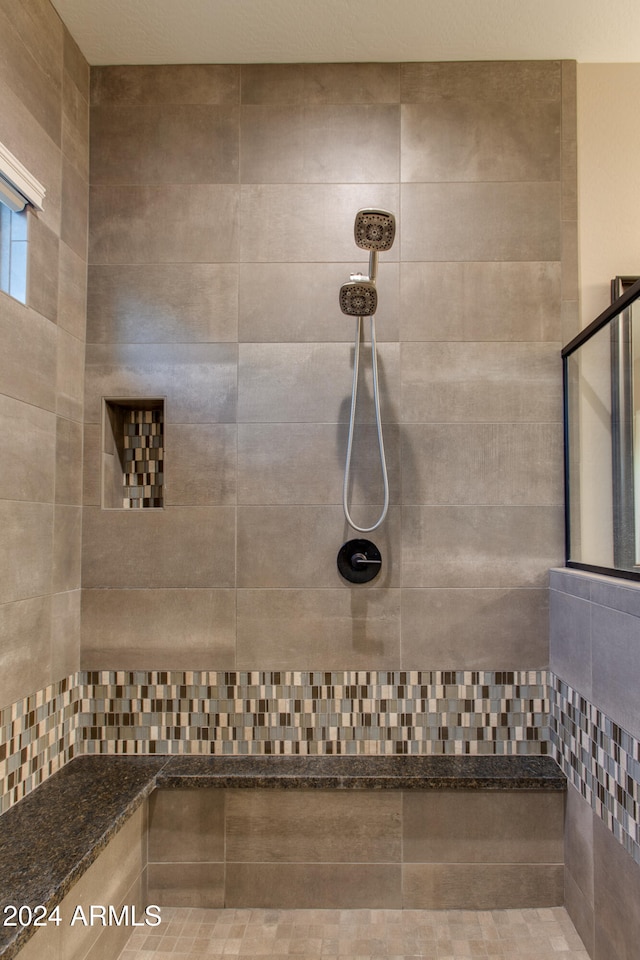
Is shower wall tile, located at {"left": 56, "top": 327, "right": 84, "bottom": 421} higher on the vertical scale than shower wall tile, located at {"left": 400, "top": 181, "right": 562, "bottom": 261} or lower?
lower

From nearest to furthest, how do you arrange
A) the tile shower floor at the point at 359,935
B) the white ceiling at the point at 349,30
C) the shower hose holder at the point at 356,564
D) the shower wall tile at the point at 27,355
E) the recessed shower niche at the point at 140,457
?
the shower wall tile at the point at 27,355 < the tile shower floor at the point at 359,935 < the white ceiling at the point at 349,30 < the shower hose holder at the point at 356,564 < the recessed shower niche at the point at 140,457

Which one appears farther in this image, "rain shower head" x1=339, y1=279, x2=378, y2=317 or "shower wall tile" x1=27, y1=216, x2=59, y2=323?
"rain shower head" x1=339, y1=279, x2=378, y2=317

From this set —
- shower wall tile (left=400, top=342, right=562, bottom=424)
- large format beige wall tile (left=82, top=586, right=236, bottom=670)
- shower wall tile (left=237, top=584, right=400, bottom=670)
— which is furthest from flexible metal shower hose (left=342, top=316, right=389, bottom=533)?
large format beige wall tile (left=82, top=586, right=236, bottom=670)

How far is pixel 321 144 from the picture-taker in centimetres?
213

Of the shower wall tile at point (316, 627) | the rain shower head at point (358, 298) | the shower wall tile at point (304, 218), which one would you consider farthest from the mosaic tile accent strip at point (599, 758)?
the shower wall tile at point (304, 218)

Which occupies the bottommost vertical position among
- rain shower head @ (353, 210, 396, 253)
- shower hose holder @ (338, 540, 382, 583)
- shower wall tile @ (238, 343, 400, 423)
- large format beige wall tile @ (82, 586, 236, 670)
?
large format beige wall tile @ (82, 586, 236, 670)

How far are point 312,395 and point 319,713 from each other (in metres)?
1.11

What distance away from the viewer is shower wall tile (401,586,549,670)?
2.08m

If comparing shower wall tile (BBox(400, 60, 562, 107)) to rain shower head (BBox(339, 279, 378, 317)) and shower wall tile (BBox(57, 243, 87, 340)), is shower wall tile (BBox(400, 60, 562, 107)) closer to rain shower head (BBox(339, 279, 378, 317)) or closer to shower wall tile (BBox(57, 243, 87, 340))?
rain shower head (BBox(339, 279, 378, 317))

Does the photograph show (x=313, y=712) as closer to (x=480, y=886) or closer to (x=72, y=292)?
(x=480, y=886)

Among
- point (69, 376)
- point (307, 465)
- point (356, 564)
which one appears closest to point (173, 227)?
point (69, 376)

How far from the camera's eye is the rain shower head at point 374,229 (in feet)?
5.75

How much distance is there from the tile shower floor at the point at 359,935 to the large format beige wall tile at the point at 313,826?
16 centimetres

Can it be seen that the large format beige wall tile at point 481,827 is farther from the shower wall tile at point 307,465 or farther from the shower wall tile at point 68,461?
the shower wall tile at point 68,461
